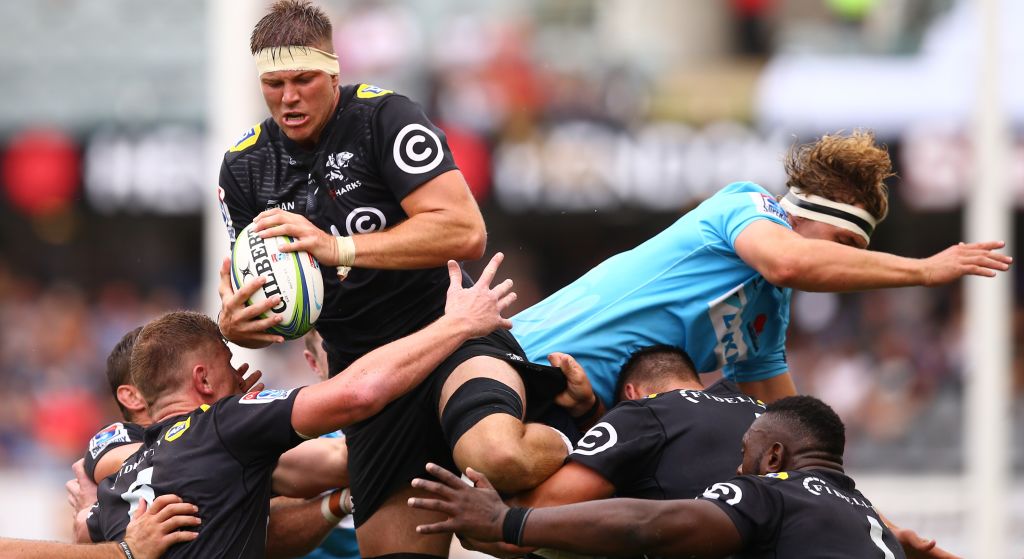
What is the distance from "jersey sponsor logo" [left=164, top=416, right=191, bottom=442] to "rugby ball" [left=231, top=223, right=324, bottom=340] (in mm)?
446

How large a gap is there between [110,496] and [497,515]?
59.7 inches

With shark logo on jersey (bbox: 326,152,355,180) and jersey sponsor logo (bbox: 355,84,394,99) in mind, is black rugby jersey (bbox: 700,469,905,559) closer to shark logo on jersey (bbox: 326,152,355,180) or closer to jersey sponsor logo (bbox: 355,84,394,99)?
shark logo on jersey (bbox: 326,152,355,180)

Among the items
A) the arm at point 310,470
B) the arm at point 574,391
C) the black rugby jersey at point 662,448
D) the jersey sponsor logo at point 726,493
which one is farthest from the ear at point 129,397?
the jersey sponsor logo at point 726,493

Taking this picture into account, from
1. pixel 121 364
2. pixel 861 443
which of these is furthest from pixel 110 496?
pixel 861 443

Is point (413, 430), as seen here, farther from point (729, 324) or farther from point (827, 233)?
point (827, 233)

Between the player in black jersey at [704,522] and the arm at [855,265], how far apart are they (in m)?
0.78

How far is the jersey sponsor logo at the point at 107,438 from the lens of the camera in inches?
234

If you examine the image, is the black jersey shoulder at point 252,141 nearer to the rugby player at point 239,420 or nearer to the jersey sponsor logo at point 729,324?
the rugby player at point 239,420

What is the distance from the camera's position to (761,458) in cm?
495

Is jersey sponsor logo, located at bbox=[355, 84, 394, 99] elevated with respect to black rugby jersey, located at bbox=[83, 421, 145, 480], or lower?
elevated

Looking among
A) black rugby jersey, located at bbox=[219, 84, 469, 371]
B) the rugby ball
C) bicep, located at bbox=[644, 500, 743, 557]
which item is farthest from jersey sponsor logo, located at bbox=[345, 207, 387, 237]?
bicep, located at bbox=[644, 500, 743, 557]

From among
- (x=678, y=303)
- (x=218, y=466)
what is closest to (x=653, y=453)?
(x=678, y=303)

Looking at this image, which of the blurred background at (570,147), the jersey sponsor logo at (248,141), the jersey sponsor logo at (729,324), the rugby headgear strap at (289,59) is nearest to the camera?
the rugby headgear strap at (289,59)

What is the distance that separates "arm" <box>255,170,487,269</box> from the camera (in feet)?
17.0
